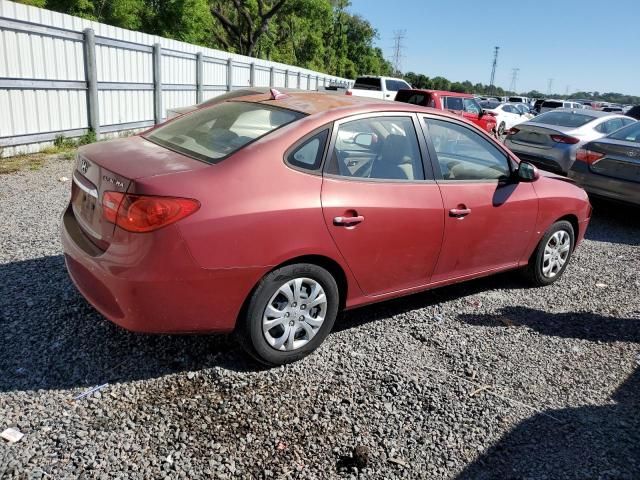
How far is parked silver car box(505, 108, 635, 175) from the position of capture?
9.62m

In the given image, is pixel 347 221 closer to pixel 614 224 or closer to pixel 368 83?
pixel 614 224

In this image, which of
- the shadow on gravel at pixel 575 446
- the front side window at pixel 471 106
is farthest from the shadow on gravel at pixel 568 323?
the front side window at pixel 471 106

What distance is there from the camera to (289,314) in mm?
3264

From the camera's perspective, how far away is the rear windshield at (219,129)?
3.33 m

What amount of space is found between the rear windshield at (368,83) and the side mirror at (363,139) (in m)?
19.1

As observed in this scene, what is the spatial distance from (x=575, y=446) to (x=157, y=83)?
40.3ft

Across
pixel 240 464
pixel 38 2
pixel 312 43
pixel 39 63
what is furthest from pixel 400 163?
pixel 312 43

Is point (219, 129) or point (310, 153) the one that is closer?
point (310, 153)

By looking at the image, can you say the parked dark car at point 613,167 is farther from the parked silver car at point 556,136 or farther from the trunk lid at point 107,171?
the trunk lid at point 107,171

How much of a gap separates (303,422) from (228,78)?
1624 centimetres

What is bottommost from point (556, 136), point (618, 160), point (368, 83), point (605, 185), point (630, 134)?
point (605, 185)

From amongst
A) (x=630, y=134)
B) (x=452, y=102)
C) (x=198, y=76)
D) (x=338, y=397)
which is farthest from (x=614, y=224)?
(x=198, y=76)

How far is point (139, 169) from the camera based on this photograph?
9.81 feet

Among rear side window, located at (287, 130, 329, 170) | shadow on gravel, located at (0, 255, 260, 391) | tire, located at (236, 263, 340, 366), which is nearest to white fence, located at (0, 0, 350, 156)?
shadow on gravel, located at (0, 255, 260, 391)
